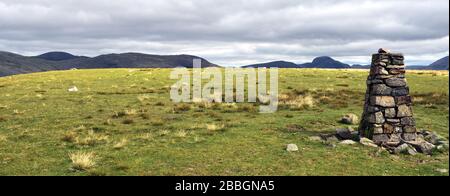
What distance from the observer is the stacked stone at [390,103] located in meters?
18.6

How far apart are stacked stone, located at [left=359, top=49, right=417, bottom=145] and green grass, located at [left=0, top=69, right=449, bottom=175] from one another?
5.45 feet

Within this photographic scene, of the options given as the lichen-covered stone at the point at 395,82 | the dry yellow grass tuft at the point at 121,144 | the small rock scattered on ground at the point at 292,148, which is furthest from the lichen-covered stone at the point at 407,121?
the dry yellow grass tuft at the point at 121,144

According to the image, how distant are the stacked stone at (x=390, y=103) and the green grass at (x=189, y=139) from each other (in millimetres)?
1662

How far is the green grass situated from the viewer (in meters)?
14.8

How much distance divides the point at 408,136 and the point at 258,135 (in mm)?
6848

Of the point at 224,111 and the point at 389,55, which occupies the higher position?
the point at 389,55

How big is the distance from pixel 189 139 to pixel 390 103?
366 inches

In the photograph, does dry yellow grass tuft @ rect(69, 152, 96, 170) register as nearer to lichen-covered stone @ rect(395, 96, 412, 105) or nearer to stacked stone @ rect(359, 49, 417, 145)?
stacked stone @ rect(359, 49, 417, 145)

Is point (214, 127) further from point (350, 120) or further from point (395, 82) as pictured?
point (395, 82)

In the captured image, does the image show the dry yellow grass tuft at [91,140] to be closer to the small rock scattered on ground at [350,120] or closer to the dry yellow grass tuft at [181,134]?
the dry yellow grass tuft at [181,134]

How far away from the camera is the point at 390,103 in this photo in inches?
734

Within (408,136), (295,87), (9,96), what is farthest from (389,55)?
(9,96)
